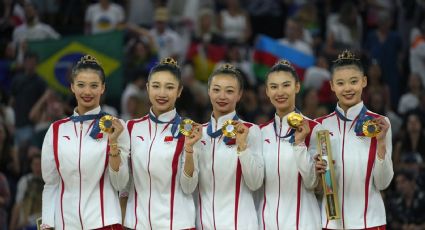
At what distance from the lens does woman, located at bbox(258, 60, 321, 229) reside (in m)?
12.1

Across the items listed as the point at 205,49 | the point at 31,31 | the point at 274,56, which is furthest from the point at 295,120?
the point at 31,31

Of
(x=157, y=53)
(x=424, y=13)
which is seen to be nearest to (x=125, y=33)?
(x=157, y=53)

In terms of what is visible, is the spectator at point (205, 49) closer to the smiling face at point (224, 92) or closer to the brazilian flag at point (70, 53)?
the brazilian flag at point (70, 53)

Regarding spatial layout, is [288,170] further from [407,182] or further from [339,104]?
[407,182]

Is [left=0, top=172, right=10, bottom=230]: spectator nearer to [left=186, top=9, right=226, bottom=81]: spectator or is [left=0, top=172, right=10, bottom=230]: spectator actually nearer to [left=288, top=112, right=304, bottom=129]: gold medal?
[left=186, top=9, right=226, bottom=81]: spectator

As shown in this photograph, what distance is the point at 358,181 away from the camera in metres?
12.1

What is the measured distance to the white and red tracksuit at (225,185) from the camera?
39.6ft

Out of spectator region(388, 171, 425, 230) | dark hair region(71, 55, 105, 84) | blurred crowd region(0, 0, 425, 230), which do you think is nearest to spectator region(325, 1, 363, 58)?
blurred crowd region(0, 0, 425, 230)

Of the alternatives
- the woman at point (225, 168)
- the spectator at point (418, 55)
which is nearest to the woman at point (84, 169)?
the woman at point (225, 168)

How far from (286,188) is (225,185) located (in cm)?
55

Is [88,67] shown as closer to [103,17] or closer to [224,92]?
[224,92]

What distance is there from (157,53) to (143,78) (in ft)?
3.80

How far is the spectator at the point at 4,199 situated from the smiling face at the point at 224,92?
5.12 meters

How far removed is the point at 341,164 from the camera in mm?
12133
